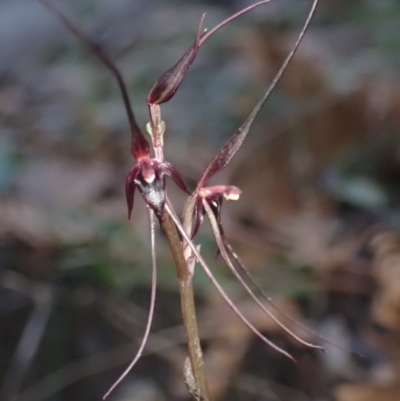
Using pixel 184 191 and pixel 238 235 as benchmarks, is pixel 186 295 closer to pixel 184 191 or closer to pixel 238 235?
pixel 184 191

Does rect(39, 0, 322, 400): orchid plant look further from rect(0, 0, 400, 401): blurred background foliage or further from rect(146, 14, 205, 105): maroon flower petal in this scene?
rect(0, 0, 400, 401): blurred background foliage

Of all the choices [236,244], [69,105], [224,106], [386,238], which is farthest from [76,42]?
[386,238]

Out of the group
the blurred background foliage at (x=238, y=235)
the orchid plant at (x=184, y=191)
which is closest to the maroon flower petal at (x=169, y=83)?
the orchid plant at (x=184, y=191)

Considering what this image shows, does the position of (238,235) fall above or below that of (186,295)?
below

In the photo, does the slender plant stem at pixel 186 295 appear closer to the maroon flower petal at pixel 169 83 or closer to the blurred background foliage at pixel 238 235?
the maroon flower petal at pixel 169 83

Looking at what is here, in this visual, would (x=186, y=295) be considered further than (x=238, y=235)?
No

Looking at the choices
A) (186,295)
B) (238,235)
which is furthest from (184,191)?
(238,235)
